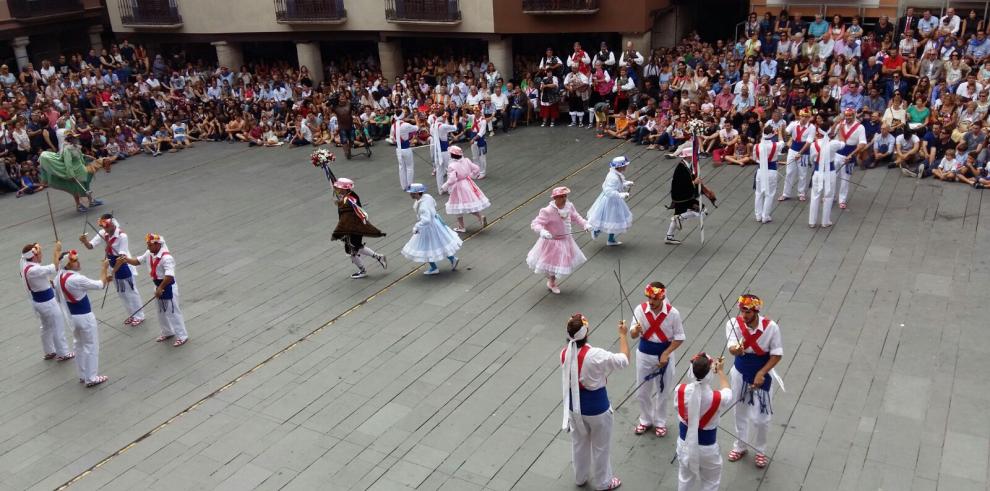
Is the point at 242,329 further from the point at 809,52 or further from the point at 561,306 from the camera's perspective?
the point at 809,52

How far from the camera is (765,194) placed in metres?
13.3

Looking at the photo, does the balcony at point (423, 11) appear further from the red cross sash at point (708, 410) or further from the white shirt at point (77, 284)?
the red cross sash at point (708, 410)

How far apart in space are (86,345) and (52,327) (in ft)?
3.39

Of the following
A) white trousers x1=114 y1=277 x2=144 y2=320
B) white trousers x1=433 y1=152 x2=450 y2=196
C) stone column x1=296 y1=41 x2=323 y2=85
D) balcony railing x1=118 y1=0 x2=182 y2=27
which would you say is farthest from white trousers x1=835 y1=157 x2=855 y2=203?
balcony railing x1=118 y1=0 x2=182 y2=27

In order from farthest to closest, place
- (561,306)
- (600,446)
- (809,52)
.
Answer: (809,52) → (561,306) → (600,446)

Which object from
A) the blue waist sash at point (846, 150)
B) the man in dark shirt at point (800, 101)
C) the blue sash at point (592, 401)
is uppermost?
the man in dark shirt at point (800, 101)

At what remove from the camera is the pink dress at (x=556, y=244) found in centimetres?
1073

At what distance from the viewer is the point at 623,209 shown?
12531 millimetres

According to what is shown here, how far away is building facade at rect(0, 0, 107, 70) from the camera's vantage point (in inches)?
987

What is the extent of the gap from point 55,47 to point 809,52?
2391 centimetres

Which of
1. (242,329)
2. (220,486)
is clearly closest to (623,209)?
(242,329)

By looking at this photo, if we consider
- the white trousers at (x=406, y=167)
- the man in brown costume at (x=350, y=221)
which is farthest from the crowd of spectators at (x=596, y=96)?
the man in brown costume at (x=350, y=221)

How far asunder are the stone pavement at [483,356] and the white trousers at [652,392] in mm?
233

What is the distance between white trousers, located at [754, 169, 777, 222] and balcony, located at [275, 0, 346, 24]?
1486 centimetres
